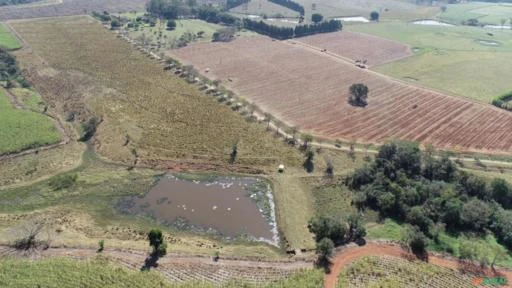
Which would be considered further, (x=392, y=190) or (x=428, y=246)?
(x=392, y=190)

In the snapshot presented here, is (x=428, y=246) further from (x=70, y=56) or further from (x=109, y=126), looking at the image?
(x=70, y=56)

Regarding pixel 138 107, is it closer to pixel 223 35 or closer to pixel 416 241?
pixel 223 35

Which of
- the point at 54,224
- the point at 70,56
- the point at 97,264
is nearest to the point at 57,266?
the point at 97,264

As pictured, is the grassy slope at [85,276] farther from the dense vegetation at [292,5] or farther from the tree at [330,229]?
the dense vegetation at [292,5]

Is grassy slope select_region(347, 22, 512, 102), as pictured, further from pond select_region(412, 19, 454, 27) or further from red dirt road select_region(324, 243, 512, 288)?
red dirt road select_region(324, 243, 512, 288)

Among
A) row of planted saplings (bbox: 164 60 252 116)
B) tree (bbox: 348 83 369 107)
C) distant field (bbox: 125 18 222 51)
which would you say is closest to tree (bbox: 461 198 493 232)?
tree (bbox: 348 83 369 107)

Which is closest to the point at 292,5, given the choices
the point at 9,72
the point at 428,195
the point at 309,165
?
the point at 9,72
